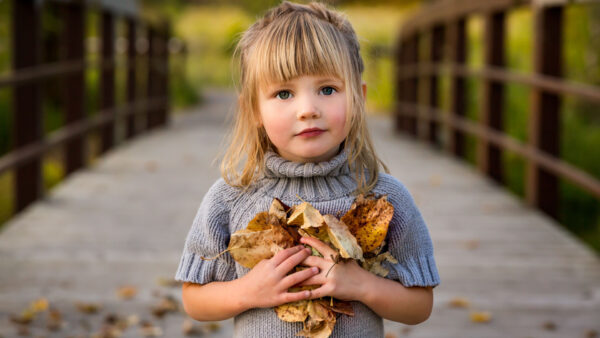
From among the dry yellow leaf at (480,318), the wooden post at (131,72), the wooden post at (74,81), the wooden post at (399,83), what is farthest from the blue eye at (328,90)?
the wooden post at (399,83)

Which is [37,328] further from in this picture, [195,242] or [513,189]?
[513,189]

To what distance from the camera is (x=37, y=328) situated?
10.1ft

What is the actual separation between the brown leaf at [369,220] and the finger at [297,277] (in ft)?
0.39

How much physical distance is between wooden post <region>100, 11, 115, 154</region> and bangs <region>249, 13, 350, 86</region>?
6165 mm

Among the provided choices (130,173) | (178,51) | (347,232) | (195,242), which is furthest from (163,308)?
(178,51)

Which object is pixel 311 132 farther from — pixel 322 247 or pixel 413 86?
pixel 413 86

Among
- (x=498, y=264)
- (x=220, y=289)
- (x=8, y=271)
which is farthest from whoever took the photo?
(x=498, y=264)

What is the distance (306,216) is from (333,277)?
14 cm

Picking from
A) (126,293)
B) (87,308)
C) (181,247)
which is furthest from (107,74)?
(87,308)

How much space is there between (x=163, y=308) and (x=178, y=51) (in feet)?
37.7

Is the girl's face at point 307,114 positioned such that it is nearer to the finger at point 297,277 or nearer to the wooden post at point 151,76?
the finger at point 297,277

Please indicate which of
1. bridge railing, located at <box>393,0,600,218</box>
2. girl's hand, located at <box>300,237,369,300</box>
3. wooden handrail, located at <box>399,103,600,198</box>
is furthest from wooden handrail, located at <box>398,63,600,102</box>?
girl's hand, located at <box>300,237,369,300</box>

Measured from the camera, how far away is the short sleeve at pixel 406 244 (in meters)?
1.83

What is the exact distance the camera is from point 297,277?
1.69m
